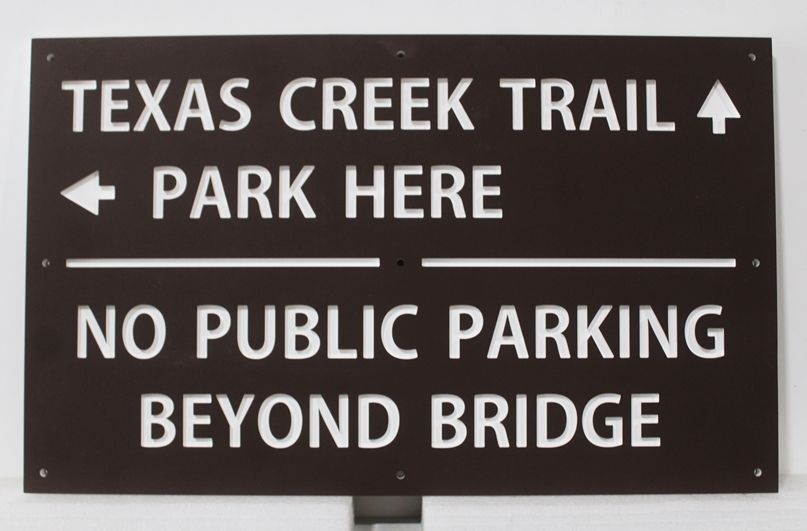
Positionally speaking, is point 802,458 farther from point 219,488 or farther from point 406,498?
point 219,488

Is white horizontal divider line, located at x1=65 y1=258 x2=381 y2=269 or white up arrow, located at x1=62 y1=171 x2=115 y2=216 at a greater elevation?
white up arrow, located at x1=62 y1=171 x2=115 y2=216

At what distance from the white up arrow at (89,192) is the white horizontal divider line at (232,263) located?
0.20ft

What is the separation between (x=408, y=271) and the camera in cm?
68

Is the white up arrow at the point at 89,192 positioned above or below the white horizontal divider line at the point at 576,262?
above

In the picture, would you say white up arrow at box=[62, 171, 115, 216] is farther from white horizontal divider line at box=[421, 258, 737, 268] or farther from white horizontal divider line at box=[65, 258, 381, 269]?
white horizontal divider line at box=[421, 258, 737, 268]

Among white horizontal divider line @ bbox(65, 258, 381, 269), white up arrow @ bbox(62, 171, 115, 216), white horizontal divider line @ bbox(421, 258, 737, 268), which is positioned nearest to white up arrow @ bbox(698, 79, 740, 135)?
white horizontal divider line @ bbox(421, 258, 737, 268)

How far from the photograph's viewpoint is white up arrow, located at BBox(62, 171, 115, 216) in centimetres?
69

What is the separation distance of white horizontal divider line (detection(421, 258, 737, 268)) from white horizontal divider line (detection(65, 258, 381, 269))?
0.27 feet

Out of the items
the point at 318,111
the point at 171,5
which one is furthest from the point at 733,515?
the point at 171,5

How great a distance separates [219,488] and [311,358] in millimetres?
173

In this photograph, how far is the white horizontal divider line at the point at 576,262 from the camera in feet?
2.25

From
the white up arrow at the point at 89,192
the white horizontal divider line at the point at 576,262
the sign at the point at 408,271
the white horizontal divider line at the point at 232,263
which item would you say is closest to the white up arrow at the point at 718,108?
the sign at the point at 408,271

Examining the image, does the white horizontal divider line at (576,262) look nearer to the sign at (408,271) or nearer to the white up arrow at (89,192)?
the sign at (408,271)

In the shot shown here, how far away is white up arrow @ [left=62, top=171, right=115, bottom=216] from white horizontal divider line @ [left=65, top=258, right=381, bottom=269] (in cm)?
6
